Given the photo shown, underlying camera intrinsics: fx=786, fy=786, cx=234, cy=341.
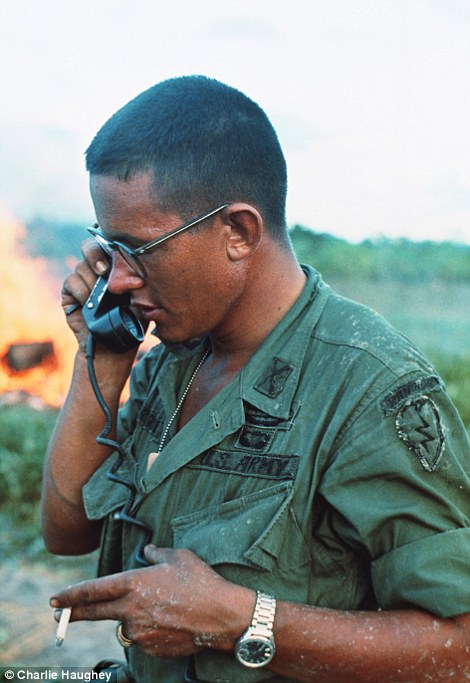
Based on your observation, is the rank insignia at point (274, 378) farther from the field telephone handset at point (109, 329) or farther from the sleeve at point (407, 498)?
the field telephone handset at point (109, 329)

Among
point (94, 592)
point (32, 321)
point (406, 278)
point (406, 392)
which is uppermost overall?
point (406, 392)

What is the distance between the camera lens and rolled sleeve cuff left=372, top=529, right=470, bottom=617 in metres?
1.70

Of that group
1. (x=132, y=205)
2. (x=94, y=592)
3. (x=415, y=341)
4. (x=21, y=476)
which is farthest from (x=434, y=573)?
(x=415, y=341)

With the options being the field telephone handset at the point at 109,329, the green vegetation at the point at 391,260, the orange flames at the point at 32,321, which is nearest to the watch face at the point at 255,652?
the field telephone handset at the point at 109,329

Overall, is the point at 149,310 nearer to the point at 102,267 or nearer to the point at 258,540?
the point at 102,267

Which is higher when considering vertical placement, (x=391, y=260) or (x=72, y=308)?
(x=72, y=308)

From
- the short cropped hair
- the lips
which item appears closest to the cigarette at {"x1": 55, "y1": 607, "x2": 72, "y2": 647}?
the lips

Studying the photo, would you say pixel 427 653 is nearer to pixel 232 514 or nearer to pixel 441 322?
pixel 232 514

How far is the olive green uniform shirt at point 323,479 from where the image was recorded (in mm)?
1751

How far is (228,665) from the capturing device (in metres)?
1.89

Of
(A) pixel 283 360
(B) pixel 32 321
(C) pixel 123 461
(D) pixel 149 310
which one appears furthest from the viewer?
(B) pixel 32 321

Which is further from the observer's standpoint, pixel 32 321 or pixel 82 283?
pixel 32 321

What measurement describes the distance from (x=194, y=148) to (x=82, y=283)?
32.3 inches

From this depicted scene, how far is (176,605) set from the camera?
181 cm
